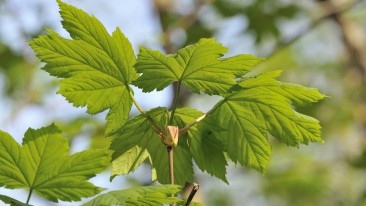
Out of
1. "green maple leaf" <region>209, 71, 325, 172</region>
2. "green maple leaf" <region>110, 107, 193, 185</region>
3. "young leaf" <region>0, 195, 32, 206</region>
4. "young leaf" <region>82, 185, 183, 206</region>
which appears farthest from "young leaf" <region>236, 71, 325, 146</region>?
"young leaf" <region>0, 195, 32, 206</region>

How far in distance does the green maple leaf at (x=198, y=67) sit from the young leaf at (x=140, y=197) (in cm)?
25

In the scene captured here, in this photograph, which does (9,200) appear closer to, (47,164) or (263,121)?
(47,164)

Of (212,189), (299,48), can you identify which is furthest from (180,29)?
(299,48)

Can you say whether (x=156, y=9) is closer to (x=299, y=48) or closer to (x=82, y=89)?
(x=82, y=89)

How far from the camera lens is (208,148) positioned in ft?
3.78

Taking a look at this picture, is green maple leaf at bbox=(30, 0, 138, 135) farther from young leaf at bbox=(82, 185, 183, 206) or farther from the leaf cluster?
young leaf at bbox=(82, 185, 183, 206)

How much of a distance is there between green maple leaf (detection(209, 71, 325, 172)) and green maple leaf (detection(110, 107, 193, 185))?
99 millimetres

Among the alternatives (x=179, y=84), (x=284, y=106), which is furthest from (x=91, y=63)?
(x=284, y=106)

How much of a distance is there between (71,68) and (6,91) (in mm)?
4907

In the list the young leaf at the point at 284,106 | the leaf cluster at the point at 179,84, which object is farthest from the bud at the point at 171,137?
the young leaf at the point at 284,106

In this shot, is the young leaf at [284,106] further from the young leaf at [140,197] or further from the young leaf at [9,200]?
the young leaf at [9,200]

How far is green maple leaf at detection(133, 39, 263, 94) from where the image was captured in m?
1.07

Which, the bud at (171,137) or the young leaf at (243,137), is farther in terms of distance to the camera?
the young leaf at (243,137)

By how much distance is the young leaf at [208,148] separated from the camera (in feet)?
3.76
